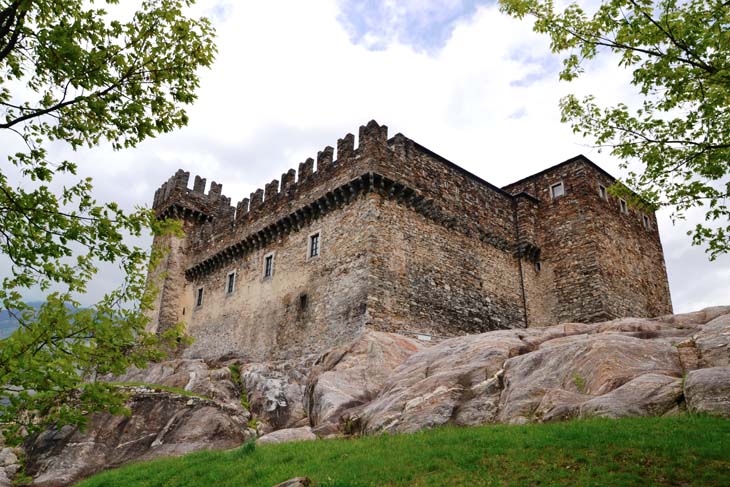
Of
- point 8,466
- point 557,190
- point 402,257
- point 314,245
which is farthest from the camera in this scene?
point 557,190

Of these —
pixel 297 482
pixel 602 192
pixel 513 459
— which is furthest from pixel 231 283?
pixel 513 459

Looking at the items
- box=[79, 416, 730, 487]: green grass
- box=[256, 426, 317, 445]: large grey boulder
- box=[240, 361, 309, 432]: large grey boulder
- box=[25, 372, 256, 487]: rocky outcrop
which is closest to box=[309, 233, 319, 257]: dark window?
box=[240, 361, 309, 432]: large grey boulder

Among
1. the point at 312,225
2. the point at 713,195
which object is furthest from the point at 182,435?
the point at 713,195

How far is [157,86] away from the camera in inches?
353

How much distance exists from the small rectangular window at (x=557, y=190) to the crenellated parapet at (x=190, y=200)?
17.1 m

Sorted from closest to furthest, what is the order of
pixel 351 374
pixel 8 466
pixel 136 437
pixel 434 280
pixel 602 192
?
pixel 8 466
pixel 136 437
pixel 351 374
pixel 434 280
pixel 602 192

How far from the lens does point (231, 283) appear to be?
95.0 ft

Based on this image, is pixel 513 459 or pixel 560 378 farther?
pixel 560 378

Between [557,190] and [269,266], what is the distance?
14.4 m

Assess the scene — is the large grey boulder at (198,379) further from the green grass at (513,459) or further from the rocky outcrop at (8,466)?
the green grass at (513,459)

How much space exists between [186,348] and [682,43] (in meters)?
26.1

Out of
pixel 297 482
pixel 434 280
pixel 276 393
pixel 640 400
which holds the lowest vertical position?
pixel 297 482

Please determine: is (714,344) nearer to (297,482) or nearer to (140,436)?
(297,482)

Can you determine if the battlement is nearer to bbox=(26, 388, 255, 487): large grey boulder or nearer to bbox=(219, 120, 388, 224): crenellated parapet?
bbox=(219, 120, 388, 224): crenellated parapet
